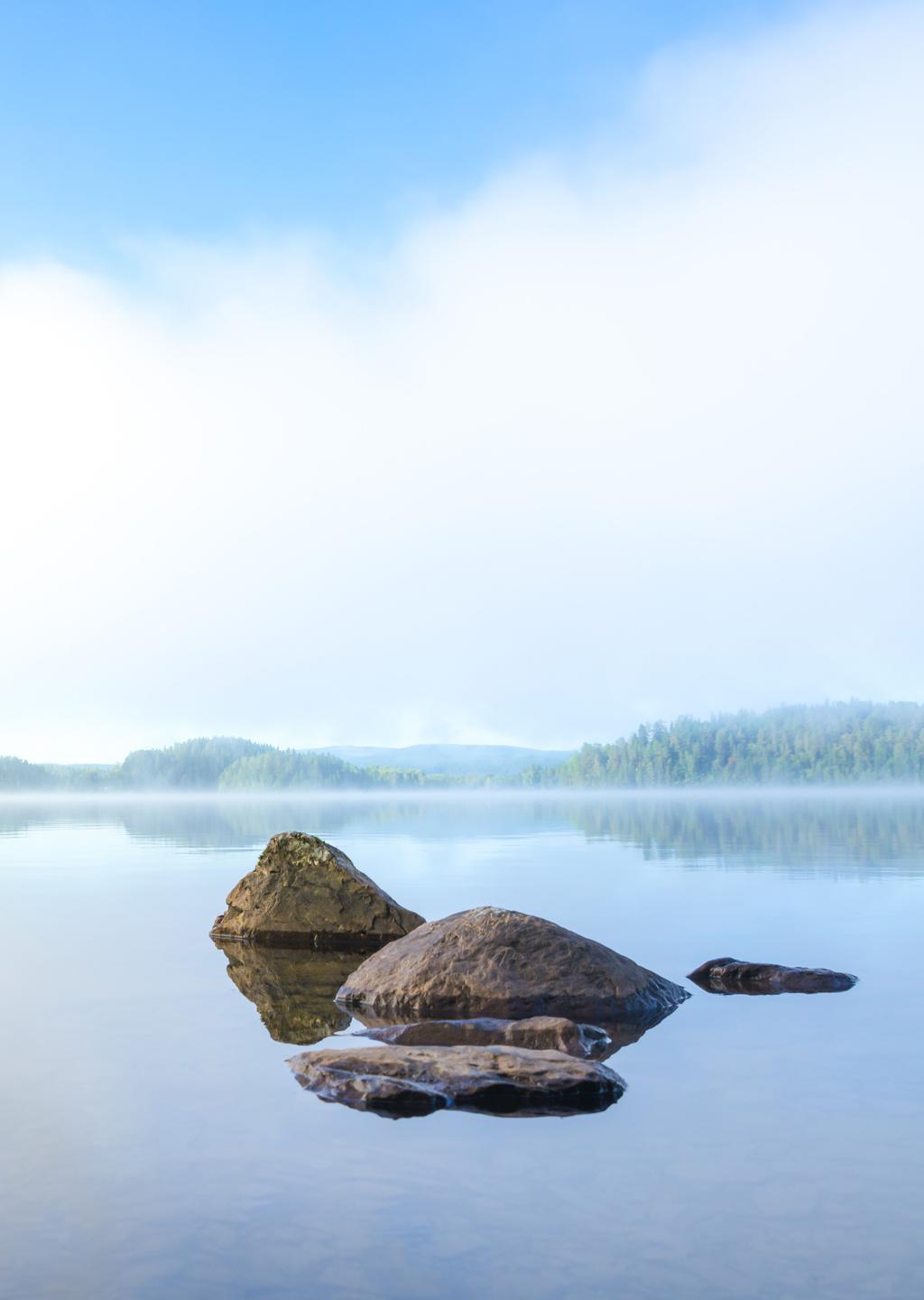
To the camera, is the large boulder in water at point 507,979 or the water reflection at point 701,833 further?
the water reflection at point 701,833

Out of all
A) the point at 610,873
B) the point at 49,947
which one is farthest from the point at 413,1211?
the point at 610,873

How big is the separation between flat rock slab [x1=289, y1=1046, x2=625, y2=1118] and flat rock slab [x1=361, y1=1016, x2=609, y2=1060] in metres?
1.05

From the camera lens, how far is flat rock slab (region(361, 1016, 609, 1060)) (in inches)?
380

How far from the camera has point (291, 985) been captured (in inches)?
524

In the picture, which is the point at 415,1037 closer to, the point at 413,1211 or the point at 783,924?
the point at 413,1211

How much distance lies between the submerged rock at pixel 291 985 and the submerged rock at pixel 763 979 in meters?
4.00

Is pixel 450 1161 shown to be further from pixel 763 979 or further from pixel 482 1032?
pixel 763 979

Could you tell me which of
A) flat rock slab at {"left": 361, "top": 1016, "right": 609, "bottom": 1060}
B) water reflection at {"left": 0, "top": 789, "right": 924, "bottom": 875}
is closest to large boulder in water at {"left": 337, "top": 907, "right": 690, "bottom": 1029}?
flat rock slab at {"left": 361, "top": 1016, "right": 609, "bottom": 1060}

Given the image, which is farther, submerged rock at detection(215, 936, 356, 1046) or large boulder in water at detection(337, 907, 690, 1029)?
large boulder in water at detection(337, 907, 690, 1029)

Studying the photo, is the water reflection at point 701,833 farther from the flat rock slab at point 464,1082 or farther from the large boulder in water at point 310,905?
the flat rock slab at point 464,1082

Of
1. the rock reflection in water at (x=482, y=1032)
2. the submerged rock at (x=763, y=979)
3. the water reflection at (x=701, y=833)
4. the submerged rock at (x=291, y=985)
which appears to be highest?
the water reflection at (x=701, y=833)

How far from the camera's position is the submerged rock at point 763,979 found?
39.6ft

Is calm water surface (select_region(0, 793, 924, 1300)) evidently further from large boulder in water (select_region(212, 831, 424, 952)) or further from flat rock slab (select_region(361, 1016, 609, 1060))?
large boulder in water (select_region(212, 831, 424, 952))

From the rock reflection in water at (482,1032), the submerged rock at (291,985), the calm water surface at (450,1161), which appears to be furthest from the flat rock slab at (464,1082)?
the submerged rock at (291,985)
